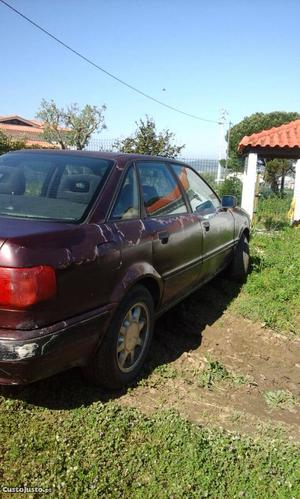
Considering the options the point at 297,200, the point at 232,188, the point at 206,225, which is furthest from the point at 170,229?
the point at 232,188

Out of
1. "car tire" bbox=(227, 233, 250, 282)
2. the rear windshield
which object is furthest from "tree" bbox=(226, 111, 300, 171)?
the rear windshield

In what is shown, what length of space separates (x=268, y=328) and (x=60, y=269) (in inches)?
115

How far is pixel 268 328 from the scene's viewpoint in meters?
4.75

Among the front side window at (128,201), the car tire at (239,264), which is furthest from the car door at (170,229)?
the car tire at (239,264)

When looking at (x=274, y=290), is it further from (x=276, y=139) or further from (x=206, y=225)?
(x=276, y=139)

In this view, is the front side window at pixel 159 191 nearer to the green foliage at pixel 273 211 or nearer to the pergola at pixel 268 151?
the pergola at pixel 268 151

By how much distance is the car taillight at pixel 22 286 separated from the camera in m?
2.35

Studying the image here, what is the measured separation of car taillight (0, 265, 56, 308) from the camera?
7.71 feet

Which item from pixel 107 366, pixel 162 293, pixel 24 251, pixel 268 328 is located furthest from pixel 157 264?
pixel 268 328

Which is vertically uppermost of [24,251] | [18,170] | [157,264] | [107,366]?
[18,170]

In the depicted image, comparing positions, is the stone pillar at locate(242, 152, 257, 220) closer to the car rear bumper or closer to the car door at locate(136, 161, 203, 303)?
the car door at locate(136, 161, 203, 303)

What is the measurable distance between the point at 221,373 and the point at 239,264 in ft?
8.25

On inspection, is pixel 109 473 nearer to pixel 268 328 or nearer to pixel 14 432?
pixel 14 432

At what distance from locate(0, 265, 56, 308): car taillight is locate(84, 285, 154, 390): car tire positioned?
745 mm
